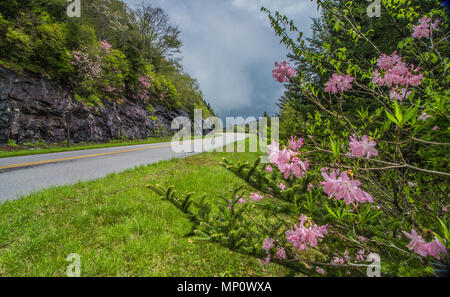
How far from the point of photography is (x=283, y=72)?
5.65ft

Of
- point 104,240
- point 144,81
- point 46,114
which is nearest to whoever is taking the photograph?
point 104,240

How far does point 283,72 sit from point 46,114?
42.5ft

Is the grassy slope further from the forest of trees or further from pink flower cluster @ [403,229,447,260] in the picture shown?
the forest of trees

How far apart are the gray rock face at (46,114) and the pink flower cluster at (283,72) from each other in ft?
39.4

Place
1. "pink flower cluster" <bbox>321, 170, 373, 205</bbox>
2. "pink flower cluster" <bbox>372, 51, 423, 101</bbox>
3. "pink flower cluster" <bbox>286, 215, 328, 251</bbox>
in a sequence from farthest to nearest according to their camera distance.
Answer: "pink flower cluster" <bbox>372, 51, 423, 101</bbox> < "pink flower cluster" <bbox>286, 215, 328, 251</bbox> < "pink flower cluster" <bbox>321, 170, 373, 205</bbox>

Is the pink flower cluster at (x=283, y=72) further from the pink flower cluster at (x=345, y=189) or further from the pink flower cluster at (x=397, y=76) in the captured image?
the pink flower cluster at (x=345, y=189)

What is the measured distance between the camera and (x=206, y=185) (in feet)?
13.3

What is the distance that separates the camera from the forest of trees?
950cm

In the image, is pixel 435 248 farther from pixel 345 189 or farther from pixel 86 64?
pixel 86 64

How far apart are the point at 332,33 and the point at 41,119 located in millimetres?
13356

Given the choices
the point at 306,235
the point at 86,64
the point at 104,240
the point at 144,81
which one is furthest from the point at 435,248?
the point at 144,81

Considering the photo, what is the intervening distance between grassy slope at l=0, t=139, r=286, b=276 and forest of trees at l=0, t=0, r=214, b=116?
11134 mm

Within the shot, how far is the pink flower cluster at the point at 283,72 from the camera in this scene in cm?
166

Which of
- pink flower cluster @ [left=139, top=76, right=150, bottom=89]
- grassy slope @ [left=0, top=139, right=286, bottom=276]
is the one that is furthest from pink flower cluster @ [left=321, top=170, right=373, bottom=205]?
pink flower cluster @ [left=139, top=76, right=150, bottom=89]
